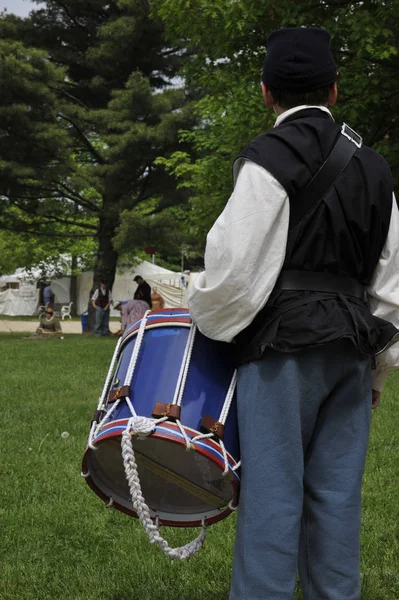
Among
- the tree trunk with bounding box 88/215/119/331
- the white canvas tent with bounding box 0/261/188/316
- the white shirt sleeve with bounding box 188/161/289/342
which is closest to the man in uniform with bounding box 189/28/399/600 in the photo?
the white shirt sleeve with bounding box 188/161/289/342

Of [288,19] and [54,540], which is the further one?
[288,19]

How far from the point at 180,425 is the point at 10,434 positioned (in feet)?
15.4

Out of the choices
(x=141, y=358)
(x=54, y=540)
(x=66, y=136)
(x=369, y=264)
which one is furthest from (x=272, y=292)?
(x=66, y=136)

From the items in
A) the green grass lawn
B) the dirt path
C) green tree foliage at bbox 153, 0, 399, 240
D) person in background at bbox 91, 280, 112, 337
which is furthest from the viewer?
the dirt path

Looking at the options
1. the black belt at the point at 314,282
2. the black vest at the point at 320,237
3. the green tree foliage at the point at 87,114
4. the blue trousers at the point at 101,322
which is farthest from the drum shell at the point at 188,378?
the blue trousers at the point at 101,322

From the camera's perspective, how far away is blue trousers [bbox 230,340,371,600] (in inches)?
93.9

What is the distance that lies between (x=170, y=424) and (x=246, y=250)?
580mm

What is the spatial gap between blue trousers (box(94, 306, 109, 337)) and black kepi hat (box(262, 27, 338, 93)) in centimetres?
2153

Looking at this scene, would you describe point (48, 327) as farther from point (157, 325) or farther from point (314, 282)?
point (314, 282)

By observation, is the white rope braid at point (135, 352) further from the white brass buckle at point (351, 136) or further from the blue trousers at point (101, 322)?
the blue trousers at point (101, 322)

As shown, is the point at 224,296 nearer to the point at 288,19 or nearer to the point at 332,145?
the point at 332,145

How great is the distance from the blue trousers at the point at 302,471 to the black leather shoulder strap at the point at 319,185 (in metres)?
0.40

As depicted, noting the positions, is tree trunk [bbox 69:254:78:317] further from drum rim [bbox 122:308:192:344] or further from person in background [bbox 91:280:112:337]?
drum rim [bbox 122:308:192:344]

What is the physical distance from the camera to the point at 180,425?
2.46 meters
